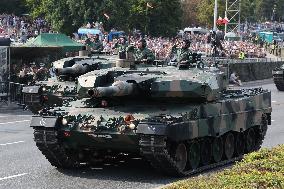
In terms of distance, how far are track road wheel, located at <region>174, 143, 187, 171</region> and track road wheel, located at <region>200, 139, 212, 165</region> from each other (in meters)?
0.90

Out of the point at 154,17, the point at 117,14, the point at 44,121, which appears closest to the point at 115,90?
the point at 44,121

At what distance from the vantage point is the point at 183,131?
1389cm

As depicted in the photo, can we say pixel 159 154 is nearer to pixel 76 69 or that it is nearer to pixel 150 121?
pixel 150 121

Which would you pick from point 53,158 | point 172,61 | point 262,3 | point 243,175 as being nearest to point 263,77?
point 172,61

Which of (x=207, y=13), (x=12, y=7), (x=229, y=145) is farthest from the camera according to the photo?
(x=207, y=13)

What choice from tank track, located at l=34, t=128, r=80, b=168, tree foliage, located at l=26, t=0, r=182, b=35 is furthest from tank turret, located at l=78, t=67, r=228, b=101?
tree foliage, located at l=26, t=0, r=182, b=35

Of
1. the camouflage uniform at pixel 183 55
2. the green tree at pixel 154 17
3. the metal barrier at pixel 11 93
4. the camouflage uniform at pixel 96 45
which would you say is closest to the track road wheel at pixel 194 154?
the camouflage uniform at pixel 183 55

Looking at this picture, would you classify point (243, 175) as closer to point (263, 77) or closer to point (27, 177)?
point (27, 177)

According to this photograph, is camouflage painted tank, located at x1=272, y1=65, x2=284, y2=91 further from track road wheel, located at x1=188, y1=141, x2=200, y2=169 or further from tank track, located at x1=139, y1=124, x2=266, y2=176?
tank track, located at x1=139, y1=124, x2=266, y2=176

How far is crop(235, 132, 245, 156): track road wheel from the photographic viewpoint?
55.1 ft

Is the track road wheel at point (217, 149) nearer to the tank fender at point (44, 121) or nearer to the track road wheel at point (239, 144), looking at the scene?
the track road wheel at point (239, 144)

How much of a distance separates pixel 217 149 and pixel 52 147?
3698 mm

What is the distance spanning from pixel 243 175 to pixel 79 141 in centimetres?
525

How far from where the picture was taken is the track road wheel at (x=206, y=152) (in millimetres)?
15266
